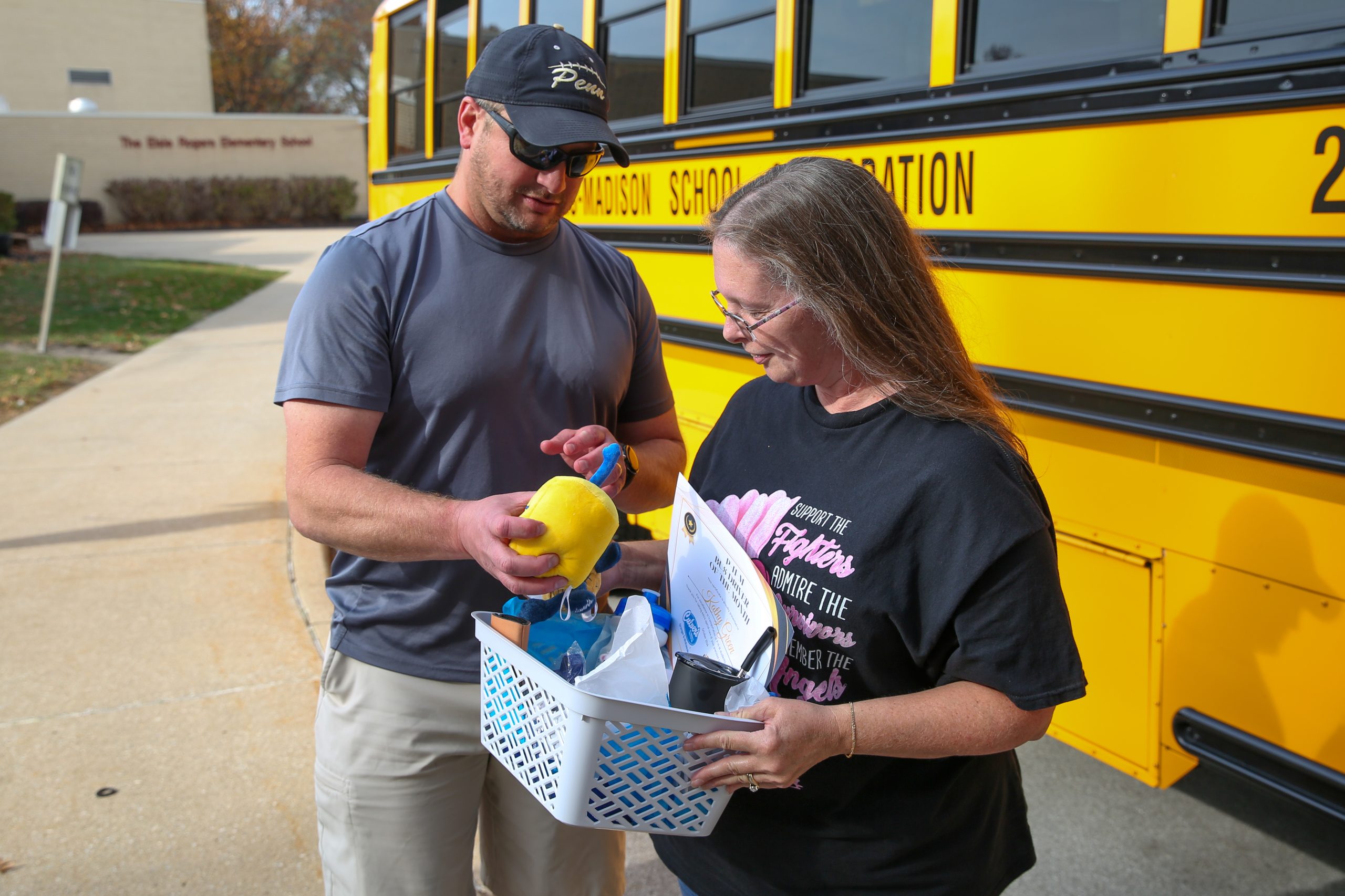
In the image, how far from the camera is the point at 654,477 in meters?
1.98

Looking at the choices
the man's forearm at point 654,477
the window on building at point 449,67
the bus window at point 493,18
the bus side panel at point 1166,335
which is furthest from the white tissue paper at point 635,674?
the window on building at point 449,67

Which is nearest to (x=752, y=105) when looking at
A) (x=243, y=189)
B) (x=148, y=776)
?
(x=148, y=776)

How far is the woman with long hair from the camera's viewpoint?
1.23 meters

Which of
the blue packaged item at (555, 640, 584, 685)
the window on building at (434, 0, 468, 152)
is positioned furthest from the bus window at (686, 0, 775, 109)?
the blue packaged item at (555, 640, 584, 685)

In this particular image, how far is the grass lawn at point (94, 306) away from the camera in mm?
9203

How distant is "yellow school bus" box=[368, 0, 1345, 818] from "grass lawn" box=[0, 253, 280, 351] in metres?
10.2

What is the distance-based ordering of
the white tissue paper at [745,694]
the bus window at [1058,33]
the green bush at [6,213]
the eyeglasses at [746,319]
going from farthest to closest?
the green bush at [6,213] < the bus window at [1058,33] < the eyeglasses at [746,319] < the white tissue paper at [745,694]

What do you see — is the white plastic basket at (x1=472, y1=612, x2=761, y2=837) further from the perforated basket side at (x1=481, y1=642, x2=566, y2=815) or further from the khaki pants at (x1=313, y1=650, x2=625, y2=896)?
the khaki pants at (x1=313, y1=650, x2=625, y2=896)

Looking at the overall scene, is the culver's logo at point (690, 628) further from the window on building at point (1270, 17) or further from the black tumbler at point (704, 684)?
the window on building at point (1270, 17)

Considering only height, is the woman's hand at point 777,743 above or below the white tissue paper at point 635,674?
below

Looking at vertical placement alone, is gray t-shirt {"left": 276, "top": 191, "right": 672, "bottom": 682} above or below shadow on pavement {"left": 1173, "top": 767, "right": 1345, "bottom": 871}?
above

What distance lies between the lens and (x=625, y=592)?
82.4 inches

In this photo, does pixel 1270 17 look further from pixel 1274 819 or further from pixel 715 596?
pixel 1274 819

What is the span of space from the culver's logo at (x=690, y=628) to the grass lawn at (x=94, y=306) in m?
8.01
